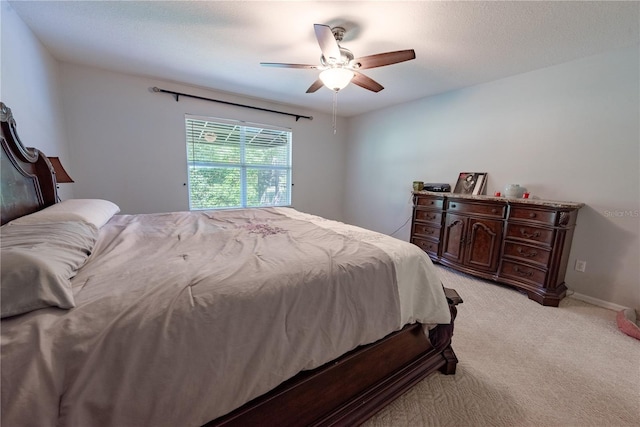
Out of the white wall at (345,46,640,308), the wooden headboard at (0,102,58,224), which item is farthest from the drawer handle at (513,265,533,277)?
the wooden headboard at (0,102,58,224)

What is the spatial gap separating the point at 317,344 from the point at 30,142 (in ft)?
9.09

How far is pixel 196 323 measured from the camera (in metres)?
0.80

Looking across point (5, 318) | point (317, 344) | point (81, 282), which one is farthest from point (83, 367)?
point (317, 344)

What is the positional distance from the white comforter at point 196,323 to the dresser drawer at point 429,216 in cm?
196

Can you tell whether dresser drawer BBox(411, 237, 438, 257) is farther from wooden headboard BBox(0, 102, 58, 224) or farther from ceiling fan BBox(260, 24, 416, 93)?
wooden headboard BBox(0, 102, 58, 224)

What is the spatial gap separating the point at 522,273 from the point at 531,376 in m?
1.33

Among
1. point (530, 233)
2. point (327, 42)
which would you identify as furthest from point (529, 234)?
point (327, 42)

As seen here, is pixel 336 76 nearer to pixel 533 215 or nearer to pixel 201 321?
pixel 201 321

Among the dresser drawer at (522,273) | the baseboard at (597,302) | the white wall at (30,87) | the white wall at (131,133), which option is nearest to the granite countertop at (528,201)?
the dresser drawer at (522,273)

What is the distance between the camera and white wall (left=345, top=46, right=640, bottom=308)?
2.20 m

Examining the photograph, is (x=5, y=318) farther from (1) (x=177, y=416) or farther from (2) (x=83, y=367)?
(1) (x=177, y=416)

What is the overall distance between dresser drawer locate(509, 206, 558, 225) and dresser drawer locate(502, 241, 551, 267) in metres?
0.27

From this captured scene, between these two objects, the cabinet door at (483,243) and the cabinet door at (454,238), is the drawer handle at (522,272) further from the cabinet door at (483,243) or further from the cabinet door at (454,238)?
the cabinet door at (454,238)

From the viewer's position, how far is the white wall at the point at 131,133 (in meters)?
2.80
